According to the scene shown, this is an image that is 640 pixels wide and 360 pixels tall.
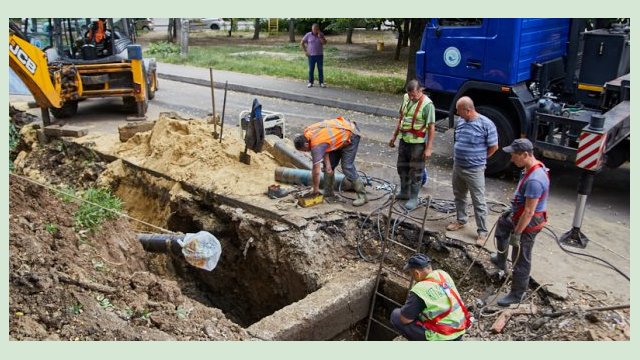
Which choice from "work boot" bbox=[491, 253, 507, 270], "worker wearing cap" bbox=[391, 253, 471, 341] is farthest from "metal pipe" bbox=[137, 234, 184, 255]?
"work boot" bbox=[491, 253, 507, 270]

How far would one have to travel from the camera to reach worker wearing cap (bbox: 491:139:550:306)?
5223mm

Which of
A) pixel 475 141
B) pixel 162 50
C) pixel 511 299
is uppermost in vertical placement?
pixel 475 141

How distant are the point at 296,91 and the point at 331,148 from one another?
30.0 feet

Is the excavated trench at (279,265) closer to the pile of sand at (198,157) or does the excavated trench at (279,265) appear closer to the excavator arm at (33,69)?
the pile of sand at (198,157)

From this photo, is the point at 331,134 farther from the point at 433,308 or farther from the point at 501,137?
the point at 501,137

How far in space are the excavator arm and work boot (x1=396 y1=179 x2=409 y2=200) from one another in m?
6.68

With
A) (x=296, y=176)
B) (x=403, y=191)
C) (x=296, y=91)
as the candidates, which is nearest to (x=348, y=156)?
(x=403, y=191)

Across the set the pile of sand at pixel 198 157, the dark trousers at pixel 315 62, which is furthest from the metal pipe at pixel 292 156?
the dark trousers at pixel 315 62

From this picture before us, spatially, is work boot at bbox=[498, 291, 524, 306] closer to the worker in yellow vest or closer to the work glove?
the work glove

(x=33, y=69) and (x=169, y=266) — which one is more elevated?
(x=33, y=69)

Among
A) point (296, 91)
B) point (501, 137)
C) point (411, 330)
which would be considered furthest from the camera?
point (296, 91)

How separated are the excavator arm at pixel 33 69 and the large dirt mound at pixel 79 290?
3622mm

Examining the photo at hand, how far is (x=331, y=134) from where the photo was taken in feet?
23.4

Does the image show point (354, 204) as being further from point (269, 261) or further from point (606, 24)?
point (606, 24)
